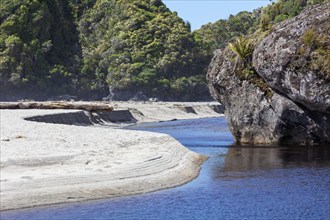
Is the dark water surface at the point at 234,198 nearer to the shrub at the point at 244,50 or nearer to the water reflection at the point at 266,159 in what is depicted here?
the water reflection at the point at 266,159

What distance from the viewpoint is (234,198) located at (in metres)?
21.5

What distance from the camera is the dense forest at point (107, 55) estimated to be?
6171 inches

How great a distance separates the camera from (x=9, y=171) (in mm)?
21359

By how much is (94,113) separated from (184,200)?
49396 mm

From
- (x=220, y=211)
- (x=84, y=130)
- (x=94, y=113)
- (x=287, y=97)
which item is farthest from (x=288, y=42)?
(x=94, y=113)

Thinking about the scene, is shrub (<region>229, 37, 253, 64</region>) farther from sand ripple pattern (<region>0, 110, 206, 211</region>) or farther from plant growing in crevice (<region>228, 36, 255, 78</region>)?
sand ripple pattern (<region>0, 110, 206, 211</region>)

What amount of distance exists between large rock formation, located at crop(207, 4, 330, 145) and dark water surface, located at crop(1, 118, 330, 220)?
6.52 meters

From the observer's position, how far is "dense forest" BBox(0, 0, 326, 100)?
514ft

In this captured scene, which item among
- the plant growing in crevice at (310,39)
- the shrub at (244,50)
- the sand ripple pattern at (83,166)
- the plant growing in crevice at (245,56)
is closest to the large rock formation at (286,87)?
the plant growing in crevice at (310,39)

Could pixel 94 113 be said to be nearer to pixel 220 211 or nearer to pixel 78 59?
pixel 220 211

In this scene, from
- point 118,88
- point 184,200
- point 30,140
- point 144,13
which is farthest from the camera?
point 144,13

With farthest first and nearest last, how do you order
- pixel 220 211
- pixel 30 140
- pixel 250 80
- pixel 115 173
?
pixel 250 80
pixel 30 140
pixel 115 173
pixel 220 211

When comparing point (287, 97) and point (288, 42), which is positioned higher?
point (288, 42)

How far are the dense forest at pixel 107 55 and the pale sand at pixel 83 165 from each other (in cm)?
12376
